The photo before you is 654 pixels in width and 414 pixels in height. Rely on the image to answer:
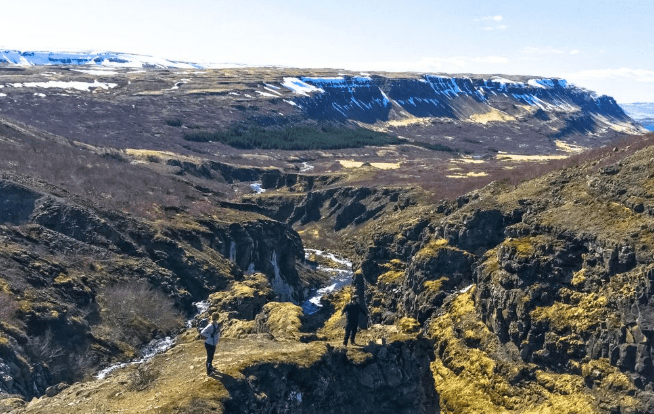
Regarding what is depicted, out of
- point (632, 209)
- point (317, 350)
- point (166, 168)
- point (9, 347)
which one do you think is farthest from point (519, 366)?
point (166, 168)

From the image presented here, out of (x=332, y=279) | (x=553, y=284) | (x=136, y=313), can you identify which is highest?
(x=553, y=284)

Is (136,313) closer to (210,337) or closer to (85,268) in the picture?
(85,268)

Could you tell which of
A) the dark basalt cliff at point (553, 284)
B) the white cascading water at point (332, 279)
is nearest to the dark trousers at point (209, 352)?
the dark basalt cliff at point (553, 284)

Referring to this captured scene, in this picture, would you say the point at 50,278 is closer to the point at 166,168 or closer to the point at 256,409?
the point at 256,409

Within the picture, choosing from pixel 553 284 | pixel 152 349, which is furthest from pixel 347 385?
pixel 553 284

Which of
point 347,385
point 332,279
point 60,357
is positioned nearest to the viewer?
point 347,385

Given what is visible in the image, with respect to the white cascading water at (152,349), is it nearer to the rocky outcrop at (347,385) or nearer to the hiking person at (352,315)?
the hiking person at (352,315)

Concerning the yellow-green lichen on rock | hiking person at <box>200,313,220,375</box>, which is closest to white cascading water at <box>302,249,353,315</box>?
the yellow-green lichen on rock

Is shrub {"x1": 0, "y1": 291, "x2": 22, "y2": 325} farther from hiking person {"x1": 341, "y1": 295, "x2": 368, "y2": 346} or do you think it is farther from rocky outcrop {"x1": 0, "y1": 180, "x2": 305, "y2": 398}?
hiking person {"x1": 341, "y1": 295, "x2": 368, "y2": 346}
